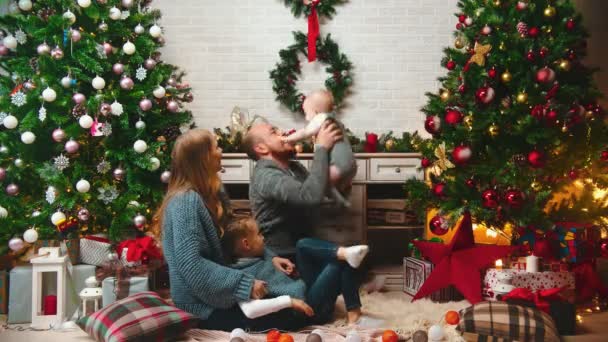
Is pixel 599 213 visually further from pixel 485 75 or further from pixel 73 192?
pixel 73 192

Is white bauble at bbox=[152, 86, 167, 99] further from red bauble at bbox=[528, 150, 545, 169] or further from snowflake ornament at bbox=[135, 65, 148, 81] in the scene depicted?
red bauble at bbox=[528, 150, 545, 169]

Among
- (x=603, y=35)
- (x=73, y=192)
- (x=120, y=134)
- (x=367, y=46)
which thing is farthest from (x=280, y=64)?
(x=603, y=35)

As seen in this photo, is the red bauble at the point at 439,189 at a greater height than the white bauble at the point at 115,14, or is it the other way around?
the white bauble at the point at 115,14

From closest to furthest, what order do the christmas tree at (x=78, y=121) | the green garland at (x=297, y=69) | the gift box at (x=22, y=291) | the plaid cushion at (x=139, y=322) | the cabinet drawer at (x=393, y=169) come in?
the plaid cushion at (x=139, y=322) → the gift box at (x=22, y=291) → the christmas tree at (x=78, y=121) → the cabinet drawer at (x=393, y=169) → the green garland at (x=297, y=69)

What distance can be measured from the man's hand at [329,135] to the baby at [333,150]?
0.17 feet

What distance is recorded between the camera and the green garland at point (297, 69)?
5539mm

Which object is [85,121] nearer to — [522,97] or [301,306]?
[301,306]

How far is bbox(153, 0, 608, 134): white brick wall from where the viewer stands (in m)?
5.61

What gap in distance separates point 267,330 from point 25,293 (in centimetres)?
158

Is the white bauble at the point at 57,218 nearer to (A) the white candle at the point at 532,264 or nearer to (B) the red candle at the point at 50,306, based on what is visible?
(B) the red candle at the point at 50,306

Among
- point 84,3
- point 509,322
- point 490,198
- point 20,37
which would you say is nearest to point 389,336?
point 509,322

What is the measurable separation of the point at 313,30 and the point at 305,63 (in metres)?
0.31

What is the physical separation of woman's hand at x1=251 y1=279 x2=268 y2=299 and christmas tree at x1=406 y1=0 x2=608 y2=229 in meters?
1.59

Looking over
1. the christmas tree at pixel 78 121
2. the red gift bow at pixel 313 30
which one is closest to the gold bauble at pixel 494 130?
the red gift bow at pixel 313 30
